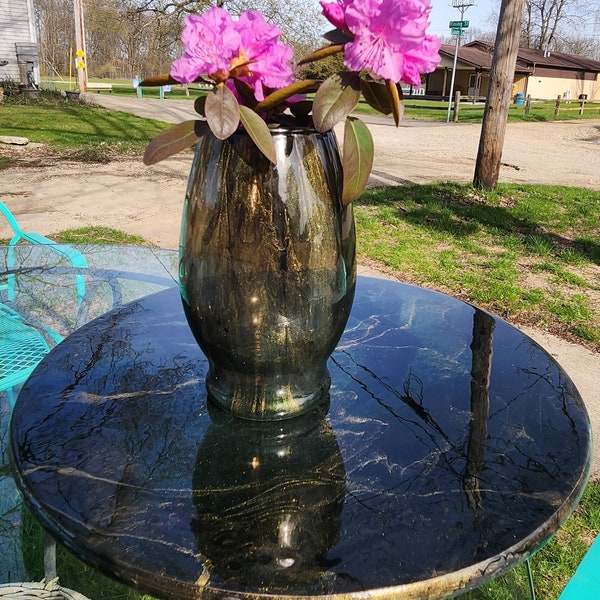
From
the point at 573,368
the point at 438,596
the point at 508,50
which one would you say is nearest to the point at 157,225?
the point at 573,368

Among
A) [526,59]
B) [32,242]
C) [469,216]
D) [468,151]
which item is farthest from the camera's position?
[526,59]

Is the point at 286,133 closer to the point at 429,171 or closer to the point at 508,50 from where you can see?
the point at 508,50

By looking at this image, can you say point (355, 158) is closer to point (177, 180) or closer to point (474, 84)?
point (177, 180)

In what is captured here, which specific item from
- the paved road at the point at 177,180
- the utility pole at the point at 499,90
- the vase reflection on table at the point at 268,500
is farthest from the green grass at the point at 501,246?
the vase reflection on table at the point at 268,500

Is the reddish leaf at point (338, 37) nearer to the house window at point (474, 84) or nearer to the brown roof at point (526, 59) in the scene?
the brown roof at point (526, 59)

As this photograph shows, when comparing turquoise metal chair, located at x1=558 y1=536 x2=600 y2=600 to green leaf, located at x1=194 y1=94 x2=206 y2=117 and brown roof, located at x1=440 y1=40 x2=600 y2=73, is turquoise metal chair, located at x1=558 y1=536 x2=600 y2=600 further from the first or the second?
brown roof, located at x1=440 y1=40 x2=600 y2=73

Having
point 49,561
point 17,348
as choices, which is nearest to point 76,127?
point 17,348

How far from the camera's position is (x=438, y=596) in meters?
0.74

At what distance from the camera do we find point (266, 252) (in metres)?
0.96

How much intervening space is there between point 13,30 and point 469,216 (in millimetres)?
17655

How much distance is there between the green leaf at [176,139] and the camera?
3.03ft

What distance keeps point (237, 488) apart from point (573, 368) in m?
2.73

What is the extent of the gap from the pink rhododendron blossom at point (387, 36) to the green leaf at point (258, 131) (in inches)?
6.2

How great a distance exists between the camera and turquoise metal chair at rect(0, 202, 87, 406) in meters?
1.90
